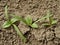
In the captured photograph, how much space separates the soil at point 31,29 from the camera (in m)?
1.65

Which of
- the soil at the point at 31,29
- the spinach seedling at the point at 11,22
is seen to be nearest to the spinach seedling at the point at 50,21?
the soil at the point at 31,29

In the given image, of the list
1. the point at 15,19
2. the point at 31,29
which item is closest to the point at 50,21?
the point at 31,29

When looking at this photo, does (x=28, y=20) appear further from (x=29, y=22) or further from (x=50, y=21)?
(x=50, y=21)

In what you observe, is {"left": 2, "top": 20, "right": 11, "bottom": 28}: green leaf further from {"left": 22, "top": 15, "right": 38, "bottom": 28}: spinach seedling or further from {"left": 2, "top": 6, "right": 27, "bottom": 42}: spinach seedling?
{"left": 22, "top": 15, "right": 38, "bottom": 28}: spinach seedling

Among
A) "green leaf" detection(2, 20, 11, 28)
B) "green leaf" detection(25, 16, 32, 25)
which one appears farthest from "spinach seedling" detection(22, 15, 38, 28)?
"green leaf" detection(2, 20, 11, 28)

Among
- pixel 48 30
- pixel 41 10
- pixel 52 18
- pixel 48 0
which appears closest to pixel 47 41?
pixel 48 30

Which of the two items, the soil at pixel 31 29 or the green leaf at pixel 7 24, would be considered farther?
the green leaf at pixel 7 24

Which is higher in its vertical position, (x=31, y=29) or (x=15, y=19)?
(x=15, y=19)

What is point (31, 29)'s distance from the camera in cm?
173

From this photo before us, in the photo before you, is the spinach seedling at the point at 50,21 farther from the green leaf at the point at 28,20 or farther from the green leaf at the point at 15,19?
the green leaf at the point at 15,19

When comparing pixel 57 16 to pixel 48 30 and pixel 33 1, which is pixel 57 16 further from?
pixel 33 1

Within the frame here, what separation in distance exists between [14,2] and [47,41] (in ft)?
2.00

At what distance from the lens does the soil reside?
165cm

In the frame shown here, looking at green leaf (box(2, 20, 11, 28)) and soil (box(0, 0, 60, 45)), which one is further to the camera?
green leaf (box(2, 20, 11, 28))
